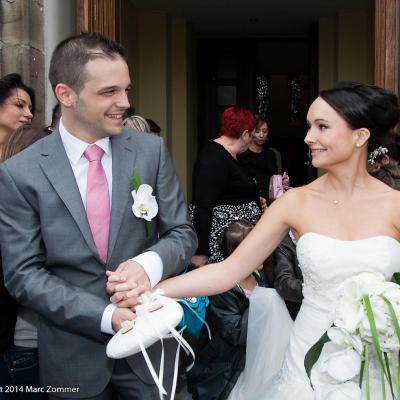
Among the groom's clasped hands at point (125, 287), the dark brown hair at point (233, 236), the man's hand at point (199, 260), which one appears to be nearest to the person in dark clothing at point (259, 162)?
the man's hand at point (199, 260)

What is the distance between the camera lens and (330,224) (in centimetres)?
254

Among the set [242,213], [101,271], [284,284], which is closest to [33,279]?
[101,271]

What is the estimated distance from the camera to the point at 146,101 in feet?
30.4

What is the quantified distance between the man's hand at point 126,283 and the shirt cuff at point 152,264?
0.06 ft

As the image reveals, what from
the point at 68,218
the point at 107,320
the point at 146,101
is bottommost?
the point at 107,320

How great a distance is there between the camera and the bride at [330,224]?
2.46 meters

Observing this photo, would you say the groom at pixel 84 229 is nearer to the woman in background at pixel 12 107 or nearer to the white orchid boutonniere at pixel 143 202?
the white orchid boutonniere at pixel 143 202

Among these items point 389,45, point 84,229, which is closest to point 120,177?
point 84,229

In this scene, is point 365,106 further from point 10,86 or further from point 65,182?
point 10,86

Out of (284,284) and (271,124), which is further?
(271,124)

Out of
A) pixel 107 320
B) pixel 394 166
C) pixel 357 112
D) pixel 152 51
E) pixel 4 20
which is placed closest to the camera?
pixel 107 320

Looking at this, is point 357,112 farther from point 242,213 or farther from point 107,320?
point 242,213

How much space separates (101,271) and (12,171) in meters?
0.46

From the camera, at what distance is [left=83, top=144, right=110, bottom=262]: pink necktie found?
2213mm
